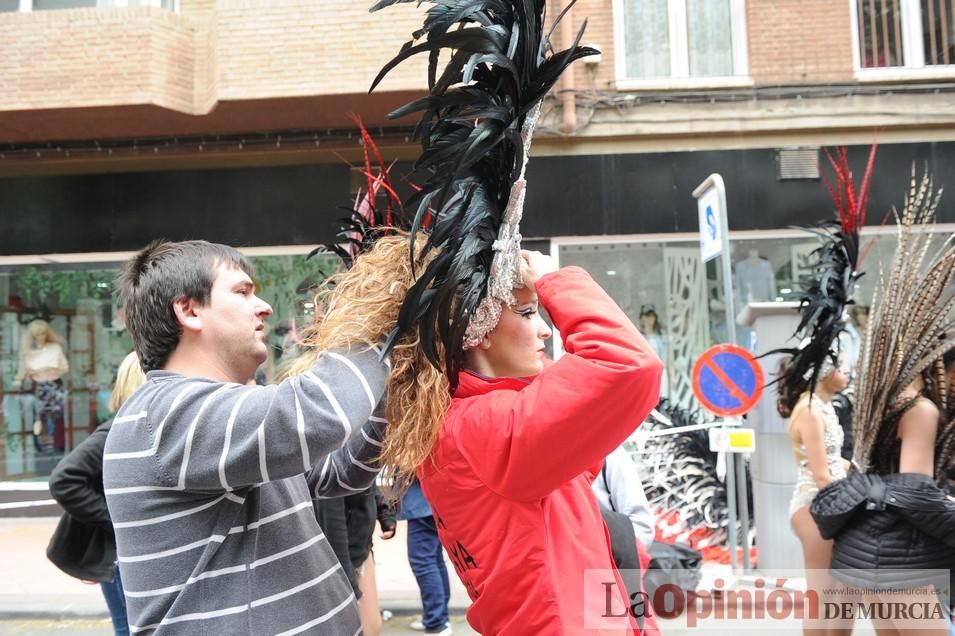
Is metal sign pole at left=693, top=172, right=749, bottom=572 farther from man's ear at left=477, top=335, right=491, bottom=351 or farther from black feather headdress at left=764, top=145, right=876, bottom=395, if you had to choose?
man's ear at left=477, top=335, right=491, bottom=351

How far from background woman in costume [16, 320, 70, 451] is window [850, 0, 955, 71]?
1103 cm

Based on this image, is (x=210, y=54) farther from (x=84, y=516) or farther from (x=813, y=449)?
(x=813, y=449)

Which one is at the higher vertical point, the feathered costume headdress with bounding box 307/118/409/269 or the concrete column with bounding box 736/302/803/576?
the feathered costume headdress with bounding box 307/118/409/269

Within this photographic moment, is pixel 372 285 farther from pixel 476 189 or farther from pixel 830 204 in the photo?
pixel 830 204

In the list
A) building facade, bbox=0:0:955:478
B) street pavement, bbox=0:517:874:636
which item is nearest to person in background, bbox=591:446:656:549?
street pavement, bbox=0:517:874:636

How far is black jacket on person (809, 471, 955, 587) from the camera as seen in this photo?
134 inches

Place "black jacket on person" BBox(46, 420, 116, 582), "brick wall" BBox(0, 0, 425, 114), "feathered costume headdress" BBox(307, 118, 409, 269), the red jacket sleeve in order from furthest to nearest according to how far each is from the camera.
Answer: "brick wall" BBox(0, 0, 425, 114)
"black jacket on person" BBox(46, 420, 116, 582)
"feathered costume headdress" BBox(307, 118, 409, 269)
the red jacket sleeve

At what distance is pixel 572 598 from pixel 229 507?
78 centimetres

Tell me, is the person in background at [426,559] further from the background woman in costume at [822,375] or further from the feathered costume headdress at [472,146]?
the feathered costume headdress at [472,146]

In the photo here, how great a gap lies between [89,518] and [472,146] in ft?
11.1

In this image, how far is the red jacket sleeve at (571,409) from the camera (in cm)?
166

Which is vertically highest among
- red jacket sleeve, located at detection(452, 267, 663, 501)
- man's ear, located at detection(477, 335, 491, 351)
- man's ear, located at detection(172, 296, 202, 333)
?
man's ear, located at detection(172, 296, 202, 333)

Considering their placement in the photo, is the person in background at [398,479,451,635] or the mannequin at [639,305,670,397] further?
the mannequin at [639,305,670,397]

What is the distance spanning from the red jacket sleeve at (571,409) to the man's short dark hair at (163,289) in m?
0.76
